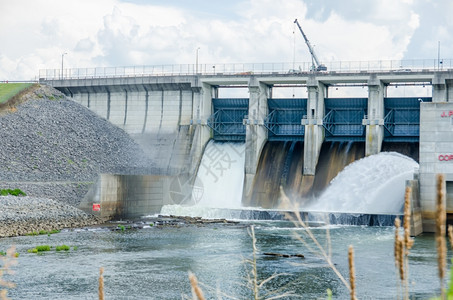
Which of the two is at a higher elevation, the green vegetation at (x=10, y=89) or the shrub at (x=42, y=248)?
the green vegetation at (x=10, y=89)

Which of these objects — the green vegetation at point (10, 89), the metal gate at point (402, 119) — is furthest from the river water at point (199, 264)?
the green vegetation at point (10, 89)

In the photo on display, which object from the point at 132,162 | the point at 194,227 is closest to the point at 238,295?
the point at 194,227

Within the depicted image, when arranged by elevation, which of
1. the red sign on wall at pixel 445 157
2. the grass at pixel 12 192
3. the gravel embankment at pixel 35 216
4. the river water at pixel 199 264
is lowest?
the river water at pixel 199 264

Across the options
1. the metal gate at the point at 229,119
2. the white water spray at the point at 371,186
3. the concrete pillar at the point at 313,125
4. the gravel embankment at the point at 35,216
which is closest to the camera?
the gravel embankment at the point at 35,216

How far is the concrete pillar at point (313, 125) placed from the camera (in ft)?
162

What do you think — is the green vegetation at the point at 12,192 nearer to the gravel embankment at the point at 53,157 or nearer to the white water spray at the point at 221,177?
the gravel embankment at the point at 53,157

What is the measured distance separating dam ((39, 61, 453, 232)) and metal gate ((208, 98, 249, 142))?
0.28ft

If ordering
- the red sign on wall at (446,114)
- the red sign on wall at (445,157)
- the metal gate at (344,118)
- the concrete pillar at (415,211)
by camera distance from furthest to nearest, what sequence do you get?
the metal gate at (344,118), the red sign on wall at (446,114), the red sign on wall at (445,157), the concrete pillar at (415,211)

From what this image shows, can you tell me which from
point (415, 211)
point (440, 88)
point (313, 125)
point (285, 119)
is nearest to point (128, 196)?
point (313, 125)

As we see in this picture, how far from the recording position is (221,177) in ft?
173

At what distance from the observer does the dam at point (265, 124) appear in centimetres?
4872

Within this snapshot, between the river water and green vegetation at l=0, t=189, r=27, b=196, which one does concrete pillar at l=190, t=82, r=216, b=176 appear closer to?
green vegetation at l=0, t=189, r=27, b=196

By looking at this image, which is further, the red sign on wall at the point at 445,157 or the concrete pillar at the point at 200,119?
the concrete pillar at the point at 200,119

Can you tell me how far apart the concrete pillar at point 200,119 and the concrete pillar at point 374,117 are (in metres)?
13.9
